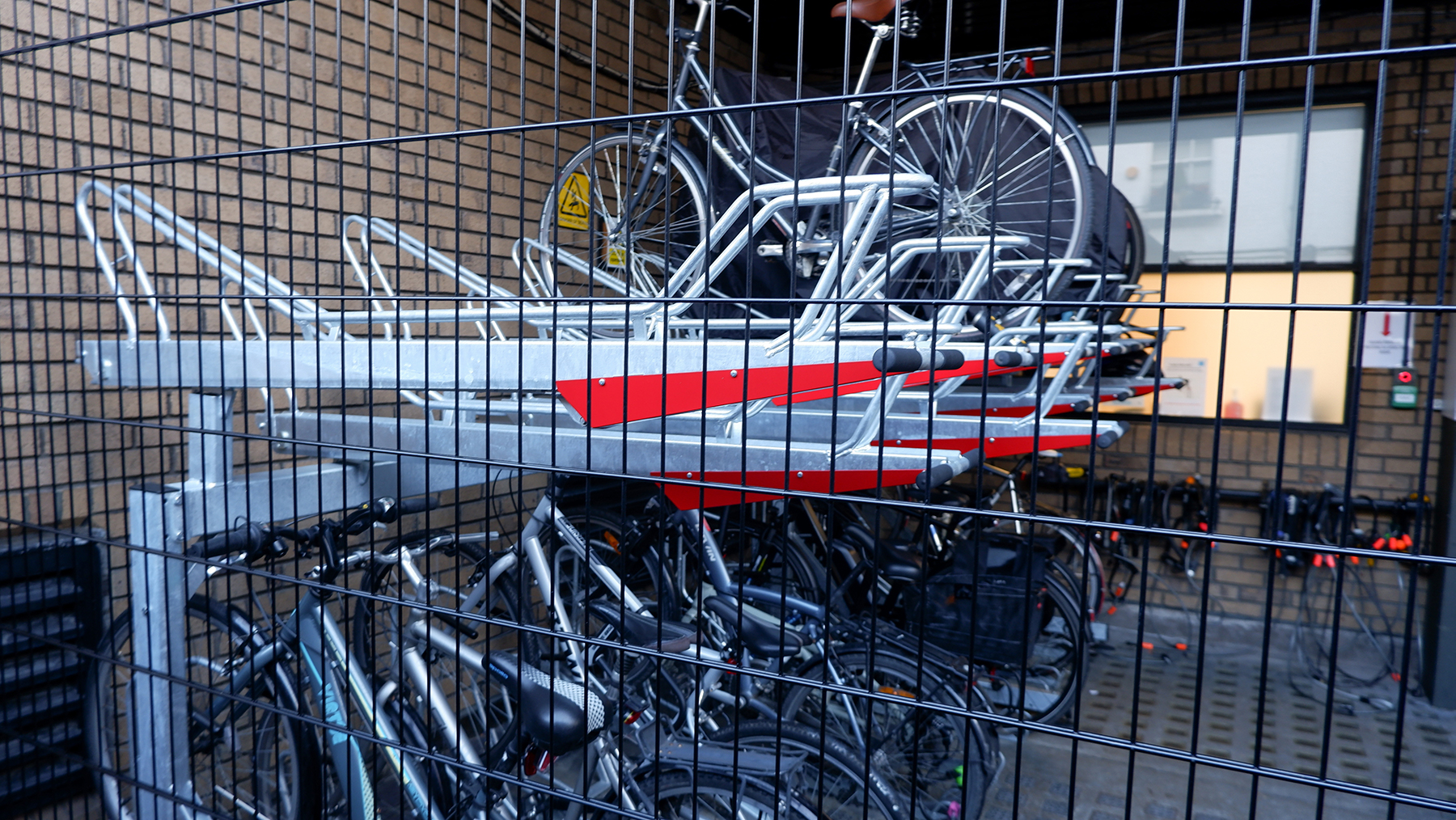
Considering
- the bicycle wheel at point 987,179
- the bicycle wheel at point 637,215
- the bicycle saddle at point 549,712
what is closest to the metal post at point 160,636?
the bicycle saddle at point 549,712

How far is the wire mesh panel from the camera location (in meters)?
1.27

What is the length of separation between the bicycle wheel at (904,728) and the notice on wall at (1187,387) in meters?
2.78

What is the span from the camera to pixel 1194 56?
4.62m

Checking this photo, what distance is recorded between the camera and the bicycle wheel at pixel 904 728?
7.47 ft

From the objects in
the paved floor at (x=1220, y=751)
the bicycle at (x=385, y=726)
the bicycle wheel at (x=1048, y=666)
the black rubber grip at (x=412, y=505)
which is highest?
the black rubber grip at (x=412, y=505)

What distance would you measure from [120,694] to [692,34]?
2.30m

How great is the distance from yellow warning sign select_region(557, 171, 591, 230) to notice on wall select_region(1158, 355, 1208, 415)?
3.07 metres

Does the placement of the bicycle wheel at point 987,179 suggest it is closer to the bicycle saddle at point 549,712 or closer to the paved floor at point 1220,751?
the paved floor at point 1220,751

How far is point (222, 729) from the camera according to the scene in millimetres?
1884

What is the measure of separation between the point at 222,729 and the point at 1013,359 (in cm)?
182

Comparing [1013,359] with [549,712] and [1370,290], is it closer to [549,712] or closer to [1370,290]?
[549,712]

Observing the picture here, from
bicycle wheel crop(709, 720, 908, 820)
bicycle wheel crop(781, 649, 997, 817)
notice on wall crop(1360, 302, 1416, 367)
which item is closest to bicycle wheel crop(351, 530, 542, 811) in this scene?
bicycle wheel crop(709, 720, 908, 820)

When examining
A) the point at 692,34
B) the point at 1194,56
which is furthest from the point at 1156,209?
the point at 692,34

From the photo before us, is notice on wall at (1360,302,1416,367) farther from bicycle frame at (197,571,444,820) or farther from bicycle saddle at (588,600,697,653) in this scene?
bicycle frame at (197,571,444,820)
